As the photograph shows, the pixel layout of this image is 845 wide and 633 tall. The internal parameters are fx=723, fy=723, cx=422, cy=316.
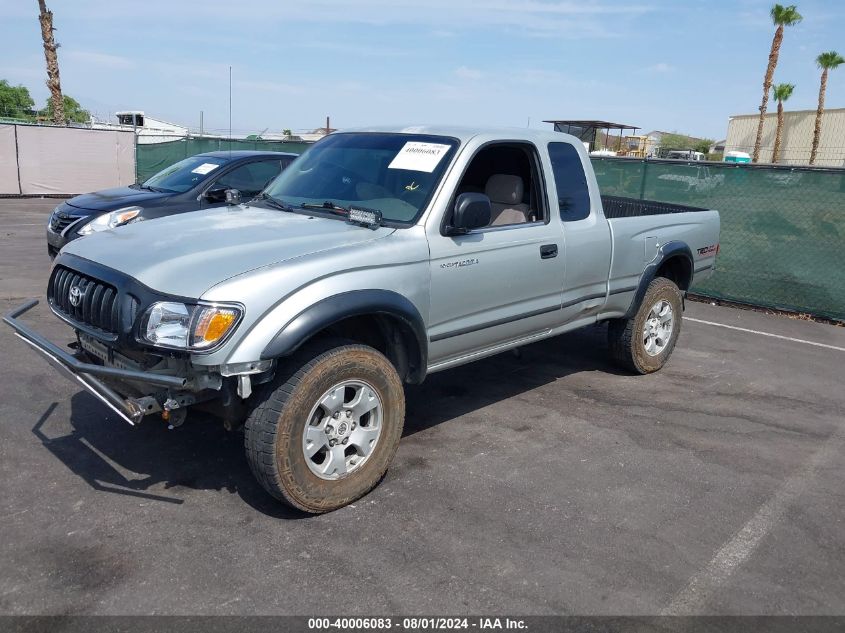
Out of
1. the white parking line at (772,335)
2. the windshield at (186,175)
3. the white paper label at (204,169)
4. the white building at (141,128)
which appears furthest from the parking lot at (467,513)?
the white building at (141,128)

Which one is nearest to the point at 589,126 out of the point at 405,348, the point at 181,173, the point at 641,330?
the point at 181,173

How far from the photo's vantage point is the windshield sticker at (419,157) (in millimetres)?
4410

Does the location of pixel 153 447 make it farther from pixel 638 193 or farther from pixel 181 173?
pixel 638 193

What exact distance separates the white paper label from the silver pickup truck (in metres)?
4.32

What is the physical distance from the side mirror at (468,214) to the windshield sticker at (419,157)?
38cm

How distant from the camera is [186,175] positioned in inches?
366

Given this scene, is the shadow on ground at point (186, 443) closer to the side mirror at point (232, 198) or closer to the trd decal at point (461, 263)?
the trd decal at point (461, 263)

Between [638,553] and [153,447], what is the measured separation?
2864 mm

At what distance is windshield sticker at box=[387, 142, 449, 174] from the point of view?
4.41 metres

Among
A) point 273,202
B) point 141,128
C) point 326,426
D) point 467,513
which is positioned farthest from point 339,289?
point 141,128

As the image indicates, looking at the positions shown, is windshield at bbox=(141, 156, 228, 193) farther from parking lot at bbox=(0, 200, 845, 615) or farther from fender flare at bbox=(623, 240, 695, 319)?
fender flare at bbox=(623, 240, 695, 319)

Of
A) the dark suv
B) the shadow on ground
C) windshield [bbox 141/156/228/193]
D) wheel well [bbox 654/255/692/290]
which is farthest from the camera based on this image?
windshield [bbox 141/156/228/193]

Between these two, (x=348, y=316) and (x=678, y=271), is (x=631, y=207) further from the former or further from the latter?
(x=348, y=316)

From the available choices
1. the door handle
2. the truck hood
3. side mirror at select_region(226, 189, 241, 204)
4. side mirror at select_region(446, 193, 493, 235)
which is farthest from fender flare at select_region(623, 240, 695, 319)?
side mirror at select_region(226, 189, 241, 204)
